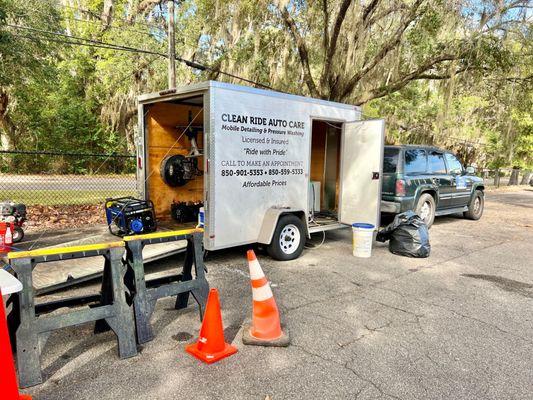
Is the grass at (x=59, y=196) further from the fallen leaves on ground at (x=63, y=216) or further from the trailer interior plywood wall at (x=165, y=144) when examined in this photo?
the trailer interior plywood wall at (x=165, y=144)

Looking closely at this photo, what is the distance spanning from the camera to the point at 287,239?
20.2ft

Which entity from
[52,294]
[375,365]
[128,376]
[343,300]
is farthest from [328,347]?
[52,294]

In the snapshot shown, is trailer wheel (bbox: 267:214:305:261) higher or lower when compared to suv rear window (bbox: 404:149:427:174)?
lower

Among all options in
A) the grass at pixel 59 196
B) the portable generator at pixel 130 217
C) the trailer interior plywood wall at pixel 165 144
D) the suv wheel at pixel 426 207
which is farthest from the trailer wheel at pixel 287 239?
the grass at pixel 59 196

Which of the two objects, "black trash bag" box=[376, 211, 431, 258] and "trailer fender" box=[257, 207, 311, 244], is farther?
"black trash bag" box=[376, 211, 431, 258]

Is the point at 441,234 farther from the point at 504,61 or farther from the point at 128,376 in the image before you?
the point at 128,376

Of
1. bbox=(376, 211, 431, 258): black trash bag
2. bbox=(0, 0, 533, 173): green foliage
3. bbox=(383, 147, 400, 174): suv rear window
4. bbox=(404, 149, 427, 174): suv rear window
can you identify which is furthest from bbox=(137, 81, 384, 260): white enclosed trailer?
bbox=(0, 0, 533, 173): green foliage

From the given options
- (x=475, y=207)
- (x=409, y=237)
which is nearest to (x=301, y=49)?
(x=475, y=207)

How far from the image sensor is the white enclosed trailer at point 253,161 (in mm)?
5164

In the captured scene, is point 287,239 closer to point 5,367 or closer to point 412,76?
point 5,367

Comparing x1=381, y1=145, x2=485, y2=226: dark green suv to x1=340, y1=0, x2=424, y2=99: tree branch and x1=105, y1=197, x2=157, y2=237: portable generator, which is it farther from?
x1=105, y1=197, x2=157, y2=237: portable generator

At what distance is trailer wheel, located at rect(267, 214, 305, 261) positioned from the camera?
589cm

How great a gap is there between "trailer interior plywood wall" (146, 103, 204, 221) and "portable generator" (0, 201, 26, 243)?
2.17 meters

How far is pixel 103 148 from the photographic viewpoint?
22266 mm
